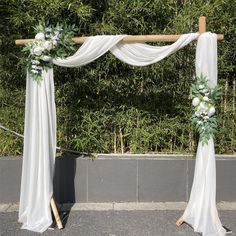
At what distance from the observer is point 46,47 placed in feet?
15.6

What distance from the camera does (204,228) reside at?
Answer: 4617mm

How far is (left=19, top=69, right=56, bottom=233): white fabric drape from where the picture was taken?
190 inches

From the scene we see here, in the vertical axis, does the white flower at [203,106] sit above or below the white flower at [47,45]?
below

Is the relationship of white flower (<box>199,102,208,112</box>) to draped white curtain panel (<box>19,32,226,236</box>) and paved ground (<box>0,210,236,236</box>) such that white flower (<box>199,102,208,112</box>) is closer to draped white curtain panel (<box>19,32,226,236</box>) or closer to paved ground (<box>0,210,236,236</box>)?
draped white curtain panel (<box>19,32,226,236</box>)

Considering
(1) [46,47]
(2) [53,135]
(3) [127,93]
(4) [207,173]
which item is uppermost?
(1) [46,47]

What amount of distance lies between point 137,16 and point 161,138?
163cm

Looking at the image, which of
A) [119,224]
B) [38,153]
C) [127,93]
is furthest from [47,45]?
[119,224]

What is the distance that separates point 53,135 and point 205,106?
167 cm

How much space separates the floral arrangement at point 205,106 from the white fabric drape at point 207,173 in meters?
0.07

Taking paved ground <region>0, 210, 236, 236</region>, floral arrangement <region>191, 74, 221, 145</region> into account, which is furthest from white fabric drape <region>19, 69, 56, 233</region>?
floral arrangement <region>191, 74, 221, 145</region>

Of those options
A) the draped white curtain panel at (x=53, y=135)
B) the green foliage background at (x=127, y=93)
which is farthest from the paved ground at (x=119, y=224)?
the green foliage background at (x=127, y=93)

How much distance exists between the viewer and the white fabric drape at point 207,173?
4660 mm

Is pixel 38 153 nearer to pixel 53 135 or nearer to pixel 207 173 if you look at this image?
pixel 53 135

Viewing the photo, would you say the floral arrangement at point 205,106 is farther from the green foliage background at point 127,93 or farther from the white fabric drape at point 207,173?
the green foliage background at point 127,93
